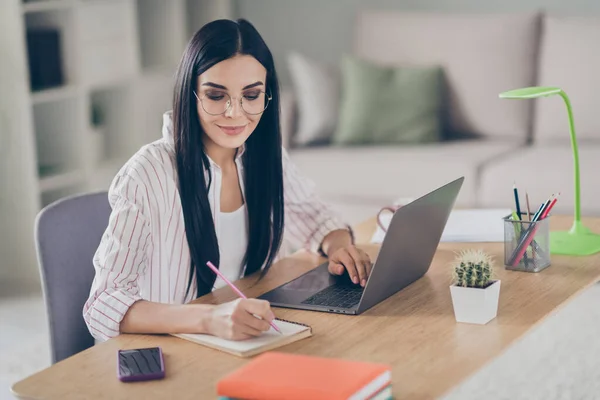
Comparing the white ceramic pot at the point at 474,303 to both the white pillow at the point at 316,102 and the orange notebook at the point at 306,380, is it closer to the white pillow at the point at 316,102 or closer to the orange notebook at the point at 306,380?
the orange notebook at the point at 306,380

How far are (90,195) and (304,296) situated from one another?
0.50m

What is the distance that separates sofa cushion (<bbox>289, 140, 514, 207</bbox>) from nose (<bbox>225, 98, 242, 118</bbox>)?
5.96 feet

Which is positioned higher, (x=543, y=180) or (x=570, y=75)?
(x=570, y=75)

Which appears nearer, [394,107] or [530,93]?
[530,93]

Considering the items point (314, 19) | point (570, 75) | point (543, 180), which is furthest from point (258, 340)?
point (314, 19)

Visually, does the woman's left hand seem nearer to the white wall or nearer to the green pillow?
the green pillow

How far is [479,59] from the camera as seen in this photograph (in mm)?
3902

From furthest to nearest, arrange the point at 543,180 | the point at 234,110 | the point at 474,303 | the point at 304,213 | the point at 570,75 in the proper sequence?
the point at 570,75
the point at 543,180
the point at 304,213
the point at 234,110
the point at 474,303

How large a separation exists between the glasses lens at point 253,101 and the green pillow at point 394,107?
204cm

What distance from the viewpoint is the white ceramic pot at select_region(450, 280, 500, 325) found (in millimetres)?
1523

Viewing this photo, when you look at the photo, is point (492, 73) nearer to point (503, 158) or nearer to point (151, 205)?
point (503, 158)

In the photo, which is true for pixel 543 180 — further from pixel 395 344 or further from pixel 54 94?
pixel 395 344

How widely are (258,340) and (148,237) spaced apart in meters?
0.35

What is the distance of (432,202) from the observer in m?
1.66
